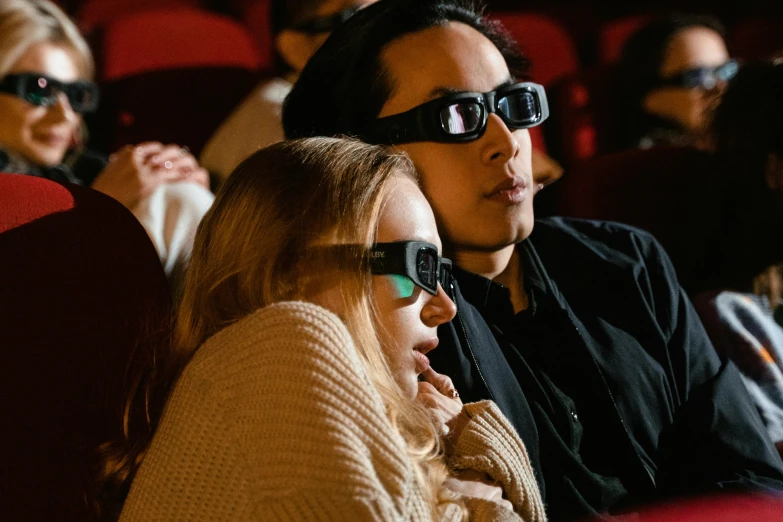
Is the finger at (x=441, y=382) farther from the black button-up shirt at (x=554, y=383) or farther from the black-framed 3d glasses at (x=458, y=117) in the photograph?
the black-framed 3d glasses at (x=458, y=117)

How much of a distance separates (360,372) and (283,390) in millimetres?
53

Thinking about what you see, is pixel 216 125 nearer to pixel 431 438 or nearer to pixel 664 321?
pixel 664 321

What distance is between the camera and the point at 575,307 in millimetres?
1010

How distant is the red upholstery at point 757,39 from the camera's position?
2488 mm

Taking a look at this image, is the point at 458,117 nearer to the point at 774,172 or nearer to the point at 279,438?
the point at 279,438

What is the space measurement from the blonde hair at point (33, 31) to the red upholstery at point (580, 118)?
3.08 feet

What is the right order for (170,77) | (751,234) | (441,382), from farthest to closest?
(170,77) → (751,234) → (441,382)

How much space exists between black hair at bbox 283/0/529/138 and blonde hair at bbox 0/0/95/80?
0.65 m

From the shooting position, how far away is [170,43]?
200cm

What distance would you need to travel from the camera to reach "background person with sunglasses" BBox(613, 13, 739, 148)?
6.63ft

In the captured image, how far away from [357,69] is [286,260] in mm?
339

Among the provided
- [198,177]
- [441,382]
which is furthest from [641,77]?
[441,382]

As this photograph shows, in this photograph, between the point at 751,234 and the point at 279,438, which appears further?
the point at 751,234

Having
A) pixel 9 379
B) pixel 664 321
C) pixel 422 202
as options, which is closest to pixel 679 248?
pixel 664 321
